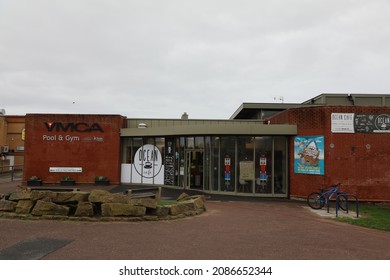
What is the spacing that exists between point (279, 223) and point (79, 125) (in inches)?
555

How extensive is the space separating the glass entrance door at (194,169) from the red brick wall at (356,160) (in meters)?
5.56

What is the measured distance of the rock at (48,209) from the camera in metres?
8.18

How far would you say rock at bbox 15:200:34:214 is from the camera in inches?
329

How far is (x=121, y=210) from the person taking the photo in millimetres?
8141

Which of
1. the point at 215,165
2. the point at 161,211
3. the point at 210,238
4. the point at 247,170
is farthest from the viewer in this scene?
the point at 215,165

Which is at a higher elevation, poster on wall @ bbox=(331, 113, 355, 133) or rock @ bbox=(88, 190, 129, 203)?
poster on wall @ bbox=(331, 113, 355, 133)

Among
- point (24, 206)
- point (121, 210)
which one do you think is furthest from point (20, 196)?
point (121, 210)

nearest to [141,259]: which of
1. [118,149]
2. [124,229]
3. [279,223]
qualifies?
[124,229]

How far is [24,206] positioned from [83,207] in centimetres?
188

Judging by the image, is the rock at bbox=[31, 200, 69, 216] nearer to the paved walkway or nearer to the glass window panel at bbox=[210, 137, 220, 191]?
the paved walkway

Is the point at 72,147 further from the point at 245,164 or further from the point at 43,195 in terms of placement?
the point at 245,164

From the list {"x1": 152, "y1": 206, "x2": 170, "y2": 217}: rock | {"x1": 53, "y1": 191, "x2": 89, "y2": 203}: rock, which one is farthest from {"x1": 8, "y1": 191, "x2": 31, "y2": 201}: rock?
{"x1": 152, "y1": 206, "x2": 170, "y2": 217}: rock

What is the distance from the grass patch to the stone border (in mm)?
5422

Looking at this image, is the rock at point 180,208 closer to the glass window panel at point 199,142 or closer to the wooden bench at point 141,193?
the wooden bench at point 141,193
